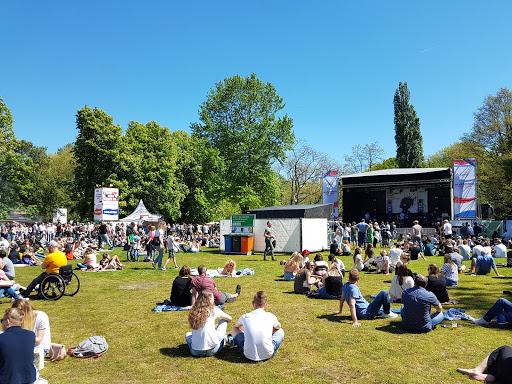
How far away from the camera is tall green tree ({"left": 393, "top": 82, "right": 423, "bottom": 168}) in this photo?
60.2 meters

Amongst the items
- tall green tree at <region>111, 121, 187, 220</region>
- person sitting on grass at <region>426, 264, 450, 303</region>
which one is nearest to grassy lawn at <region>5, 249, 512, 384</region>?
person sitting on grass at <region>426, 264, 450, 303</region>

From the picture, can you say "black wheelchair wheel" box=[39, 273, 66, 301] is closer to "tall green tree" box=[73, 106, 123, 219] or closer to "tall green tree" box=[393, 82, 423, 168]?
"tall green tree" box=[73, 106, 123, 219]

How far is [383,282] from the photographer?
42.2 ft

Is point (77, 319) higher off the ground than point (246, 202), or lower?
lower

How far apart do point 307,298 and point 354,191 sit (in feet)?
106

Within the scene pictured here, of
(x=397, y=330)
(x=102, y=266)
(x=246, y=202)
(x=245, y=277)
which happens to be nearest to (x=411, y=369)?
(x=397, y=330)

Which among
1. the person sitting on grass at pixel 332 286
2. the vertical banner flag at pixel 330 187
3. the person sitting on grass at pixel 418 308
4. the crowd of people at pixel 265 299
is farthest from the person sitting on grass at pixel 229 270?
the vertical banner flag at pixel 330 187

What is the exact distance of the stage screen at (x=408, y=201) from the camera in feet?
128

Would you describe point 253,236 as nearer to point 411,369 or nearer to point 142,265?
point 142,265

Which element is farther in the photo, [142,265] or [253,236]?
[253,236]

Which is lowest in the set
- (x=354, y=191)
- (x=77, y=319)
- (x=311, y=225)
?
(x=77, y=319)

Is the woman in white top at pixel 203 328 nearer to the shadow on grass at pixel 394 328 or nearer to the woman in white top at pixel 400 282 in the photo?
the shadow on grass at pixel 394 328

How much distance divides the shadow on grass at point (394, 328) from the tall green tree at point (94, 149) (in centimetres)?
3968

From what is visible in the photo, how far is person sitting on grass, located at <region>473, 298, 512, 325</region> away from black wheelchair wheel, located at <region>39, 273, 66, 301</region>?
9.64 meters
